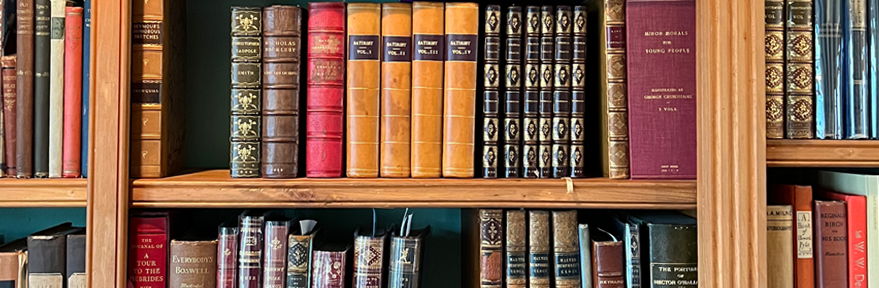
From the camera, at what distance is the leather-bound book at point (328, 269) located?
97cm

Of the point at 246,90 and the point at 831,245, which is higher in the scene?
the point at 246,90

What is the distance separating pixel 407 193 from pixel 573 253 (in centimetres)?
25

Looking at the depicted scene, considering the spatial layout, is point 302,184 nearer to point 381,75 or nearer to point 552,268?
point 381,75

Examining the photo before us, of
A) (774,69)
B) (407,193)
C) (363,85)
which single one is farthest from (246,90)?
(774,69)

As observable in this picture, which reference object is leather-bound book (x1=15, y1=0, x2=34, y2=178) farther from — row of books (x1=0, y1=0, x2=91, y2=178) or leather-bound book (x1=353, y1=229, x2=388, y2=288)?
leather-bound book (x1=353, y1=229, x2=388, y2=288)

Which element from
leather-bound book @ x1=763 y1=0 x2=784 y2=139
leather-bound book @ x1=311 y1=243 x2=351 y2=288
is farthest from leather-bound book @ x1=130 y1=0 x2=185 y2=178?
leather-bound book @ x1=763 y1=0 x2=784 y2=139

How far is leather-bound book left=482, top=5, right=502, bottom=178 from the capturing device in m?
0.96

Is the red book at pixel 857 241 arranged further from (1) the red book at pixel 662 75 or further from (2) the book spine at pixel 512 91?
(2) the book spine at pixel 512 91

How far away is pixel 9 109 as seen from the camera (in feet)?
3.05

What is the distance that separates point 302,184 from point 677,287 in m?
0.54

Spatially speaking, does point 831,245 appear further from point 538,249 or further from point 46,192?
point 46,192

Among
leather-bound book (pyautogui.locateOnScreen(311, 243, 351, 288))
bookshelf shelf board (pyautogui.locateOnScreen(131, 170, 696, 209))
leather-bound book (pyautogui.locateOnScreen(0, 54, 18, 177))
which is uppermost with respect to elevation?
leather-bound book (pyautogui.locateOnScreen(0, 54, 18, 177))

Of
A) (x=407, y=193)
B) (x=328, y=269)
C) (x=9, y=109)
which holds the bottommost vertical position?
(x=328, y=269)

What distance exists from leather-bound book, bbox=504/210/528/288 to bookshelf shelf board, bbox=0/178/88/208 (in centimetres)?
58
